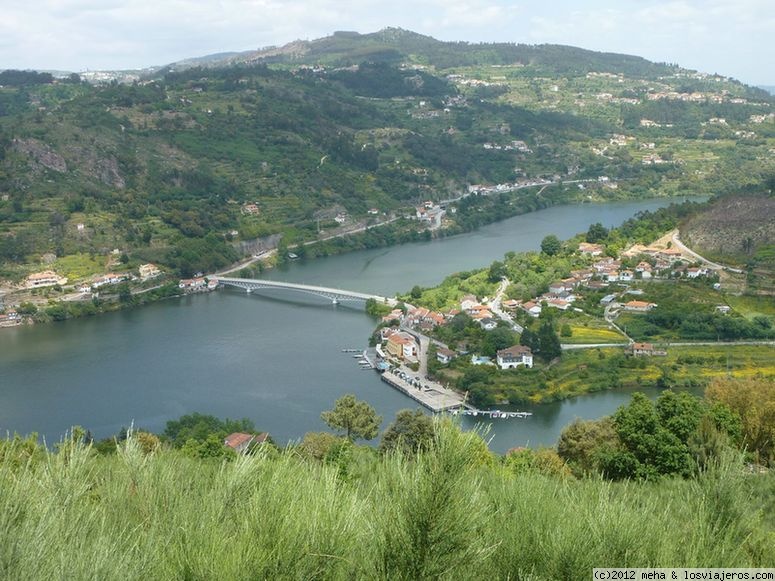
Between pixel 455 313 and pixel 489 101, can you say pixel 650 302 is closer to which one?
pixel 455 313

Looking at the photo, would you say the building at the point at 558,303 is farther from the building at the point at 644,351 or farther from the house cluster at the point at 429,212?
the house cluster at the point at 429,212

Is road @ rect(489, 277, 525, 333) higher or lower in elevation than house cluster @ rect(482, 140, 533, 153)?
lower

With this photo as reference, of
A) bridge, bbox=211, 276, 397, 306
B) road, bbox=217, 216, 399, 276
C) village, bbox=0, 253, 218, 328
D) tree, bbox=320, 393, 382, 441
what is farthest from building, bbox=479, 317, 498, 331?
road, bbox=217, 216, 399, 276

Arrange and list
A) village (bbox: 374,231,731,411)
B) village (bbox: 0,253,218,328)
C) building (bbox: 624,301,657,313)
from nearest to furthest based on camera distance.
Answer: village (bbox: 374,231,731,411) → building (bbox: 624,301,657,313) → village (bbox: 0,253,218,328)

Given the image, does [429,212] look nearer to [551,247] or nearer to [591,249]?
[551,247]

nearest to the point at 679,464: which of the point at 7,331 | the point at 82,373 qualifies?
the point at 82,373

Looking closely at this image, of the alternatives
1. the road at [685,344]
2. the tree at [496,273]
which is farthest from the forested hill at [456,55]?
the road at [685,344]

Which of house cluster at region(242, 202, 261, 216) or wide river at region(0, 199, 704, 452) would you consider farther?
house cluster at region(242, 202, 261, 216)

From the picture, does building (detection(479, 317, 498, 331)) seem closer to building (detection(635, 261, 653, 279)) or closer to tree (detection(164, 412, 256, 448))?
building (detection(635, 261, 653, 279))
